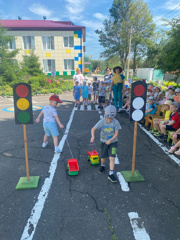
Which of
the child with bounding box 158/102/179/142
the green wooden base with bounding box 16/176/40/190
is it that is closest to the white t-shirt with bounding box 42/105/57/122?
the green wooden base with bounding box 16/176/40/190

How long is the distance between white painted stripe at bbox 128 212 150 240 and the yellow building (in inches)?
1017

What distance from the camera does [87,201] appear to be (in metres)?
3.12

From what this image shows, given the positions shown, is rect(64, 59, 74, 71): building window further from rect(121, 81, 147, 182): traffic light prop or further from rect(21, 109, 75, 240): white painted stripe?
rect(121, 81, 147, 182): traffic light prop

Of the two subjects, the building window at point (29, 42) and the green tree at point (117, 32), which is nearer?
the building window at point (29, 42)

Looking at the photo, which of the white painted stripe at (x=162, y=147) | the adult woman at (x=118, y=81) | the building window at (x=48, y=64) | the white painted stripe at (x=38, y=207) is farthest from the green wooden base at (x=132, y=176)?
the building window at (x=48, y=64)

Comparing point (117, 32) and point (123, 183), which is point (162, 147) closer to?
point (123, 183)

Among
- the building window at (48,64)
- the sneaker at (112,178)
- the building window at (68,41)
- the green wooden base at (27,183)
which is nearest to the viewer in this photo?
the green wooden base at (27,183)

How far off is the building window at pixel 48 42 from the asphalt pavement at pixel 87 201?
2452cm

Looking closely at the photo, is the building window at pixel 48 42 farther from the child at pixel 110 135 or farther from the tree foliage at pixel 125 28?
the child at pixel 110 135

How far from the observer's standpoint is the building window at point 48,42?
26344 millimetres

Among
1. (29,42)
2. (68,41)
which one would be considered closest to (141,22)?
(68,41)

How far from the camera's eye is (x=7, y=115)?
9125 mm

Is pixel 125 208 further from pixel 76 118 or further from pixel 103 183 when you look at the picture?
pixel 76 118

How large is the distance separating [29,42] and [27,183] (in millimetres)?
27256
